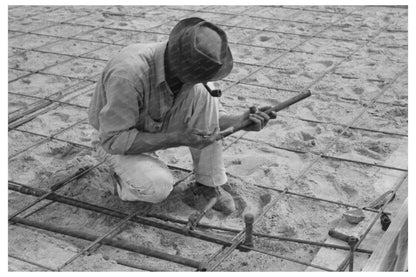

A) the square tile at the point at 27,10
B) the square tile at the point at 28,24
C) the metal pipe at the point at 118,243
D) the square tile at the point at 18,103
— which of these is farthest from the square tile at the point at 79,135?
the square tile at the point at 27,10

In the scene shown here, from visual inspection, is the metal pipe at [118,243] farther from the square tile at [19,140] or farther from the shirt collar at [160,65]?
the square tile at [19,140]

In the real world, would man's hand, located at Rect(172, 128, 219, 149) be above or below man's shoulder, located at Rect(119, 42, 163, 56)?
below

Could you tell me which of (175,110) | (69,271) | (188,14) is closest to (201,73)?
(175,110)

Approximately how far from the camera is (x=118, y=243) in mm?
3166

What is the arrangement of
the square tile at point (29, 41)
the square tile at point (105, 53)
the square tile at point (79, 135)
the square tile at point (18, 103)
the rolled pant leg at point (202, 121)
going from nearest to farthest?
the rolled pant leg at point (202, 121)
the square tile at point (79, 135)
the square tile at point (18, 103)
the square tile at point (105, 53)
the square tile at point (29, 41)

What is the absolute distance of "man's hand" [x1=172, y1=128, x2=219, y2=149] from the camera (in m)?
3.19

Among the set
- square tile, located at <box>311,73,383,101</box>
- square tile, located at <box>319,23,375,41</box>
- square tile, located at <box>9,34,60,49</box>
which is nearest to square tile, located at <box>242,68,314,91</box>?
square tile, located at <box>311,73,383,101</box>

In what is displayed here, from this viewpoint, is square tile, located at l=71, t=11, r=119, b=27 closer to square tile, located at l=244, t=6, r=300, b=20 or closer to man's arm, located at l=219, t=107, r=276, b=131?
square tile, located at l=244, t=6, r=300, b=20

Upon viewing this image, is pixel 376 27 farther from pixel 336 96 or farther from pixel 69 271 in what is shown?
pixel 69 271

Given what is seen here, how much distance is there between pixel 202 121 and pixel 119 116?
48 centimetres

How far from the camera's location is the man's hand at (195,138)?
126 inches

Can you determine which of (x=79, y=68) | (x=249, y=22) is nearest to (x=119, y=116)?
(x=79, y=68)

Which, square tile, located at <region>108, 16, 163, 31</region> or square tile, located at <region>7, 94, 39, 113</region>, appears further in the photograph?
square tile, located at <region>108, 16, 163, 31</region>

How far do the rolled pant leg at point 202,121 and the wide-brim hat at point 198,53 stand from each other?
12.6 inches
